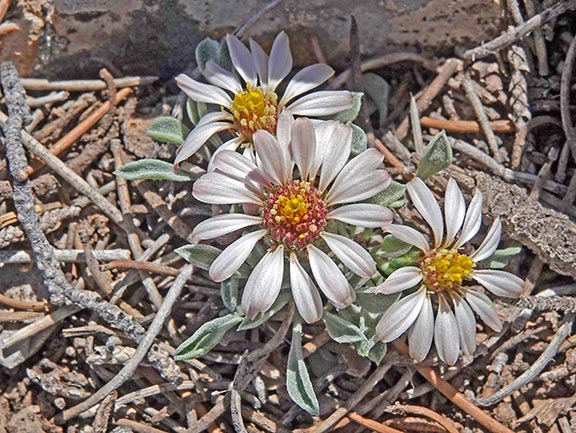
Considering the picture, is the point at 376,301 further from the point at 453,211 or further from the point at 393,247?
the point at 453,211

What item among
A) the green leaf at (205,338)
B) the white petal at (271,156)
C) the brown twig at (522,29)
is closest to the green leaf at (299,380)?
the green leaf at (205,338)

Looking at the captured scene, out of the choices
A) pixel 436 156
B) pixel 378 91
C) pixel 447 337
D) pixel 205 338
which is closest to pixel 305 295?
pixel 205 338

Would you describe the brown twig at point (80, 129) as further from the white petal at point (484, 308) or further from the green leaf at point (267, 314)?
the white petal at point (484, 308)

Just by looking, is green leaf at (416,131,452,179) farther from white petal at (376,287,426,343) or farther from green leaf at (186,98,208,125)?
green leaf at (186,98,208,125)

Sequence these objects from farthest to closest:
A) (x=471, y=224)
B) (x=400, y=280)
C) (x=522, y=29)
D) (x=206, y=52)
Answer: (x=522, y=29) → (x=206, y=52) → (x=471, y=224) → (x=400, y=280)

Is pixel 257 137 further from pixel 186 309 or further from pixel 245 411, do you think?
pixel 245 411

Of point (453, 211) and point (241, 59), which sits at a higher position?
point (241, 59)

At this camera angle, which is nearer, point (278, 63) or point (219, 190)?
point (219, 190)

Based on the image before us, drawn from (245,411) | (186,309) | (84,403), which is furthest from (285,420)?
(84,403)
